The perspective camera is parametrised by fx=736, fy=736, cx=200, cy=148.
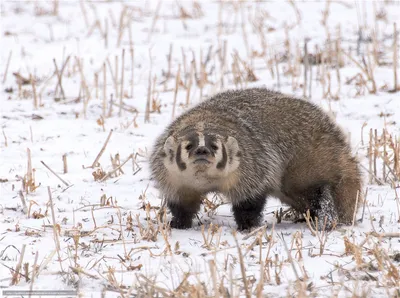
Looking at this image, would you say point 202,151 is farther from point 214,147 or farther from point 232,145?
point 232,145

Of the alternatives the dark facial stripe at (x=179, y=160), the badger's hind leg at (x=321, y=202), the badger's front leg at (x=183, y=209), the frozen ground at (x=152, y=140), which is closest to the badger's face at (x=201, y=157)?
the dark facial stripe at (x=179, y=160)

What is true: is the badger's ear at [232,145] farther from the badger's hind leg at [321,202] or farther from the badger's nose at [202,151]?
the badger's hind leg at [321,202]

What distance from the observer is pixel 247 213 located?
6363mm

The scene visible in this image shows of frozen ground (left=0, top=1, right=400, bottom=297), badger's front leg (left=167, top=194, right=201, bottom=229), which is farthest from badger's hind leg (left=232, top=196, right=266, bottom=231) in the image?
badger's front leg (left=167, top=194, right=201, bottom=229)

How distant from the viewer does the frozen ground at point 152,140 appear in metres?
4.80

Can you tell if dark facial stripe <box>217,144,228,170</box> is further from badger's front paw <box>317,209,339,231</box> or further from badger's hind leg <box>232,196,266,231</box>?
badger's front paw <box>317,209,339,231</box>

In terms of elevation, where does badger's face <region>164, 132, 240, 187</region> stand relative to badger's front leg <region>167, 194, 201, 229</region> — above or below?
above

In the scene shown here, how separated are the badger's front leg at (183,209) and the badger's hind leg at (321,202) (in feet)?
3.31

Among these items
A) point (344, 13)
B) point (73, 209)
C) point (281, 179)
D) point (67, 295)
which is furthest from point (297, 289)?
point (344, 13)

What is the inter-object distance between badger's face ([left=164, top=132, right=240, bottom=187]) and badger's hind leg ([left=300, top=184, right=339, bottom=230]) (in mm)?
876

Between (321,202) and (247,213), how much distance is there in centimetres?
71

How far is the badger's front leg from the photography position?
21.0ft

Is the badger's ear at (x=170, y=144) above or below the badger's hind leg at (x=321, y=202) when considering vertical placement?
above

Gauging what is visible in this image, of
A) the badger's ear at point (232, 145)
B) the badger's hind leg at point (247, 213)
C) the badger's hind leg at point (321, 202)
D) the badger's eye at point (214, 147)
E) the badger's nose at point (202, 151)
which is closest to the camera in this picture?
the badger's nose at point (202, 151)
